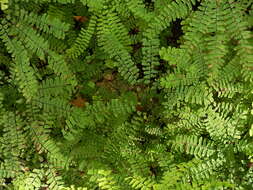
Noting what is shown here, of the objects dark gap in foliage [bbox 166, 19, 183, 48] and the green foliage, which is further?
dark gap in foliage [bbox 166, 19, 183, 48]

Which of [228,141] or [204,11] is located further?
[228,141]

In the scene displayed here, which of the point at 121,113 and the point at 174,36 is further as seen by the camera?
the point at 174,36

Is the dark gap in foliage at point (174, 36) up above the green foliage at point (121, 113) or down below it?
above

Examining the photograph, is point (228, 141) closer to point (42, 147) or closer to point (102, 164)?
point (102, 164)

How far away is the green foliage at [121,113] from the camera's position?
2434 mm

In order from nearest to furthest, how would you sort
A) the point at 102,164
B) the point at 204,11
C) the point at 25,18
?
the point at 204,11
the point at 25,18
the point at 102,164

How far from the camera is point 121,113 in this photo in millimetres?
3182

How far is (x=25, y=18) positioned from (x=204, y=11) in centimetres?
134

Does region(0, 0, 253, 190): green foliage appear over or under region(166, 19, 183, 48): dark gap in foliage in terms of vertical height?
under

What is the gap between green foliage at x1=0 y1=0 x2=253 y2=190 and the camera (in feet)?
7.98

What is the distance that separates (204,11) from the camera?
1973 mm

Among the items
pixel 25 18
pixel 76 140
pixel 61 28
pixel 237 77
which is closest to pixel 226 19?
pixel 237 77

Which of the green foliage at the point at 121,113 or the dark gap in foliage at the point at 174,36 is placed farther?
the dark gap in foliage at the point at 174,36

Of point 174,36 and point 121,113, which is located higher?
point 174,36
